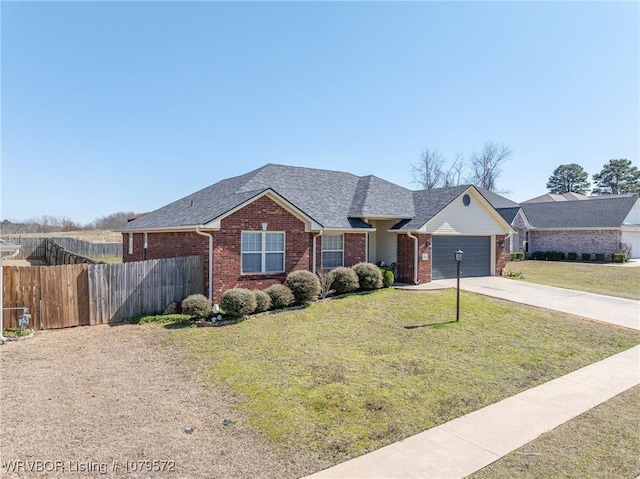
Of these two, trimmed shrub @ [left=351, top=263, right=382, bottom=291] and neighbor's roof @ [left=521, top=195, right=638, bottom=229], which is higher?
neighbor's roof @ [left=521, top=195, right=638, bottom=229]

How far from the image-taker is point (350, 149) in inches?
1146

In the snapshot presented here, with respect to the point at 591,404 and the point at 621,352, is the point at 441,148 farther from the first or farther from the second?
the point at 591,404

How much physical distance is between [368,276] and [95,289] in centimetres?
994

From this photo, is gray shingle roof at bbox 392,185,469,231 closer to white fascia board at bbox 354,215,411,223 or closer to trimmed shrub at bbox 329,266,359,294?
white fascia board at bbox 354,215,411,223

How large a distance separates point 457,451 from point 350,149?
2595cm

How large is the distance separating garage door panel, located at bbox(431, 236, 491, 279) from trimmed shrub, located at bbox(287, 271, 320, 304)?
25.8 feet

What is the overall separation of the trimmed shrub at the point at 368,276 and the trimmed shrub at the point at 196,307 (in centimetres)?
659

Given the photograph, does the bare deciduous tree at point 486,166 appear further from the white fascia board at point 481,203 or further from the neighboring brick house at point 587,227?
the white fascia board at point 481,203

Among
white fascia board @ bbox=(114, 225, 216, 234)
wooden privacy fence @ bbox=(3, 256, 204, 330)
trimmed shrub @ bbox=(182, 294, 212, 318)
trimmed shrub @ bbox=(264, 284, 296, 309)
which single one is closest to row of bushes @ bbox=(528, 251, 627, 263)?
trimmed shrub @ bbox=(264, 284, 296, 309)

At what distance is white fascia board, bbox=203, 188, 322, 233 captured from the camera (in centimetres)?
1310

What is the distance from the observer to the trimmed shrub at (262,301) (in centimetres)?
1277

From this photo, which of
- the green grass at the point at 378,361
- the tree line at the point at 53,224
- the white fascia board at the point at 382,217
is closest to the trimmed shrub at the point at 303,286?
the green grass at the point at 378,361

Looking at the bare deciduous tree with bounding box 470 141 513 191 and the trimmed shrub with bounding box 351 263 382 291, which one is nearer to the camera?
the trimmed shrub with bounding box 351 263 382 291

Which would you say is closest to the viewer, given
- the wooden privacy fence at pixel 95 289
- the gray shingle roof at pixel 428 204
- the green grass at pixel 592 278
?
the wooden privacy fence at pixel 95 289
